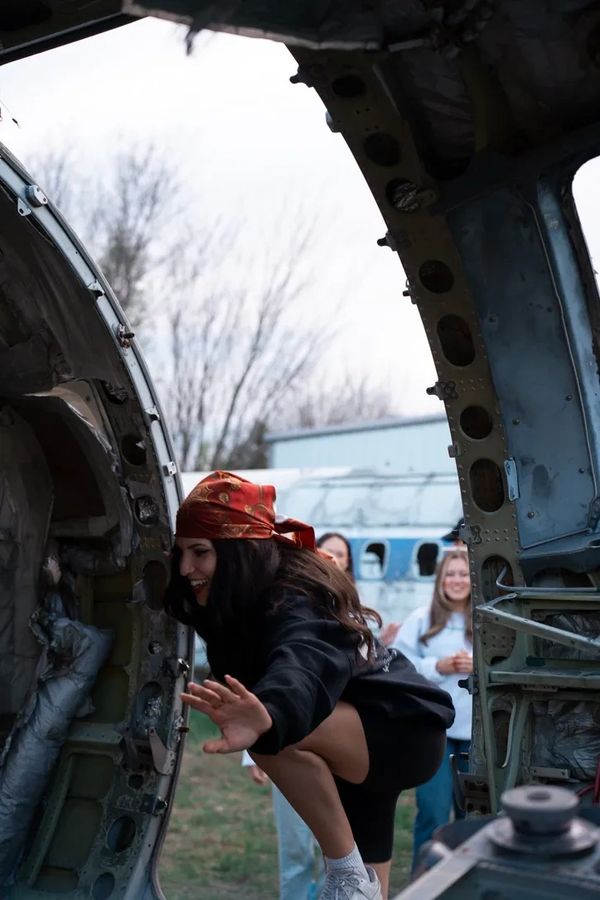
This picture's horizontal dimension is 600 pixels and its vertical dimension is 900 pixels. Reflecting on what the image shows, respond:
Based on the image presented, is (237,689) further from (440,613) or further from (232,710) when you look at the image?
(440,613)

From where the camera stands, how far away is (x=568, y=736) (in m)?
3.49

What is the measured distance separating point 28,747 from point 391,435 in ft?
46.1

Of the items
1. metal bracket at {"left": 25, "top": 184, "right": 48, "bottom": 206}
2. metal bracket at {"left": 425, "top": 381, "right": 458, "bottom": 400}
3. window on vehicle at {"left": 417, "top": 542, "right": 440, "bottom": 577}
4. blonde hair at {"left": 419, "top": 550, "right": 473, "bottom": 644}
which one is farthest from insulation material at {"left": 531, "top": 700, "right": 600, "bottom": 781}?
window on vehicle at {"left": 417, "top": 542, "right": 440, "bottom": 577}

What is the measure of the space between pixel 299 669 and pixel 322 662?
6.9 inches

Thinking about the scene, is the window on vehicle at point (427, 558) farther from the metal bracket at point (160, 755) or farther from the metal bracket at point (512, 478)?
the metal bracket at point (512, 478)

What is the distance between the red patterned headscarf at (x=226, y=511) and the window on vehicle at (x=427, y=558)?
330 inches

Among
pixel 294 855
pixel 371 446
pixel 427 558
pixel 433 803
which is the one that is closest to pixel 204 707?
pixel 294 855

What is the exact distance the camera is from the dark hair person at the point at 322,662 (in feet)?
11.4

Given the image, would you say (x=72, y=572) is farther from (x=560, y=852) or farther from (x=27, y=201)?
(x=560, y=852)

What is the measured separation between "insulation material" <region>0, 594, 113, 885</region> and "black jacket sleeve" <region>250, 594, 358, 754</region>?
3.58 feet

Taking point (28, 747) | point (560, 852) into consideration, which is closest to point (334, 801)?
point (28, 747)

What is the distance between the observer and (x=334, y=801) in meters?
3.49

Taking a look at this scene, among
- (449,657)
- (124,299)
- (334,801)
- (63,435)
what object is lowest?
(334,801)

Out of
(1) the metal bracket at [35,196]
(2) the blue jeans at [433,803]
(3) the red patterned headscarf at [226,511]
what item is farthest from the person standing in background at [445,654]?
(1) the metal bracket at [35,196]
